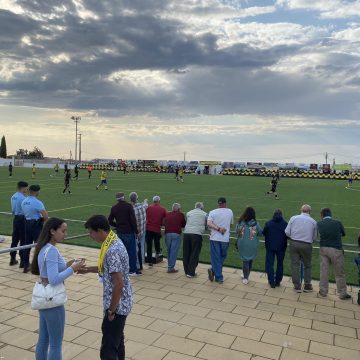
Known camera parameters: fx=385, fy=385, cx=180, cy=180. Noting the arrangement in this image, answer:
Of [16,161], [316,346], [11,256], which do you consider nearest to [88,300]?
[11,256]

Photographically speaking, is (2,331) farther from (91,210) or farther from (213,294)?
(91,210)

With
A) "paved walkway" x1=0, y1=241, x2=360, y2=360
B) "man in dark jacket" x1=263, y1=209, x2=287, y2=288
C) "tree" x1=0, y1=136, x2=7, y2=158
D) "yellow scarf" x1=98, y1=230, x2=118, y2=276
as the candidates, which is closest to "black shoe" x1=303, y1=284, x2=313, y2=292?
"paved walkway" x1=0, y1=241, x2=360, y2=360

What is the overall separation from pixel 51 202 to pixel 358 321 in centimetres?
1776

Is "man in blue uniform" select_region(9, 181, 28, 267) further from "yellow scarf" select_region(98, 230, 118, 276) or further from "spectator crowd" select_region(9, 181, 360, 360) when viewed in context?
"yellow scarf" select_region(98, 230, 118, 276)

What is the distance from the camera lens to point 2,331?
5.63m

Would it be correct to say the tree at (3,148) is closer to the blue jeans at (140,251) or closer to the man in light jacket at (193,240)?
the blue jeans at (140,251)

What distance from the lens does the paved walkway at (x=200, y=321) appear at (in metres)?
5.26

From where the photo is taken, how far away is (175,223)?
898 cm

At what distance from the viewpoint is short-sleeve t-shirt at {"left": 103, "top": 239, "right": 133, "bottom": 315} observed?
12.5 feet

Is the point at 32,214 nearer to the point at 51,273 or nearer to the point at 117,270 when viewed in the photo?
the point at 51,273

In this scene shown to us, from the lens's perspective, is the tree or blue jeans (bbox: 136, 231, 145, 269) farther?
the tree

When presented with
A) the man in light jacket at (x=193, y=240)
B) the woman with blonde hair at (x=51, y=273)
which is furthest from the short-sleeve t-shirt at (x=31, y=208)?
the woman with blonde hair at (x=51, y=273)

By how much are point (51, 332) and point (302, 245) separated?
5.57 metres

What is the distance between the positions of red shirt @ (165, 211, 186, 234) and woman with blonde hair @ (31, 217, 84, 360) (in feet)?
16.4
